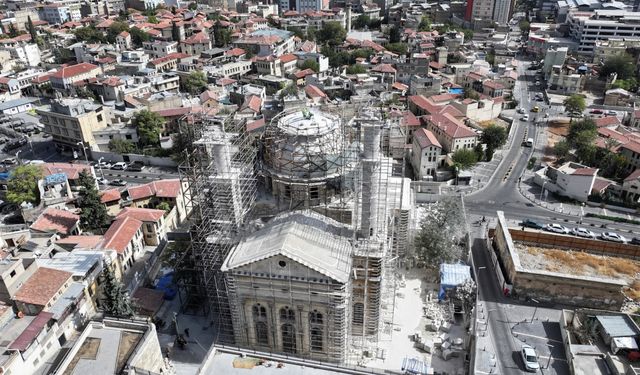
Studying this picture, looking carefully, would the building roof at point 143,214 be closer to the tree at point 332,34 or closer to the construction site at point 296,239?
the construction site at point 296,239

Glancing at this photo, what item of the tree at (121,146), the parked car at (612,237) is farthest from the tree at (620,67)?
the tree at (121,146)

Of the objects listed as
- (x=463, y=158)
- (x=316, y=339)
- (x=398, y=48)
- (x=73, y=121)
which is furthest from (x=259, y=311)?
(x=398, y=48)

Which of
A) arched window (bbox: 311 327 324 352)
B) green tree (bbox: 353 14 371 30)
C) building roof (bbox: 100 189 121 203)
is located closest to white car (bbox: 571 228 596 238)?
arched window (bbox: 311 327 324 352)

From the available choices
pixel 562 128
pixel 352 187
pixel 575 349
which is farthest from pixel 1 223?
pixel 562 128

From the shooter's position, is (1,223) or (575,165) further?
(575,165)

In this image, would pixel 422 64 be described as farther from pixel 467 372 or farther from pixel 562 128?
pixel 467 372

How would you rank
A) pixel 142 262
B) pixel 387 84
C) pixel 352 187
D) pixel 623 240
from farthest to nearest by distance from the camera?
pixel 387 84, pixel 623 240, pixel 142 262, pixel 352 187
